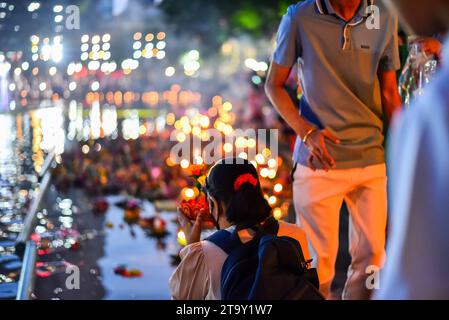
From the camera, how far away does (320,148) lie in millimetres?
4781

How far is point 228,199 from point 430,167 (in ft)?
8.54

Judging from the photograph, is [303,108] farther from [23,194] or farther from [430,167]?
[23,194]

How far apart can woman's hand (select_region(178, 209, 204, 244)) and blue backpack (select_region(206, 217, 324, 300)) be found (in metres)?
0.65

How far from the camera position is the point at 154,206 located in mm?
12172

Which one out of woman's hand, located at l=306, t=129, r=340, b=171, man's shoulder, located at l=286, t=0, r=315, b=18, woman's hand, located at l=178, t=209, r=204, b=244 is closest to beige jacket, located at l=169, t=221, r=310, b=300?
woman's hand, located at l=178, t=209, r=204, b=244

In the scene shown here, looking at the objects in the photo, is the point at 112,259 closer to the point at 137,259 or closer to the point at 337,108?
the point at 137,259

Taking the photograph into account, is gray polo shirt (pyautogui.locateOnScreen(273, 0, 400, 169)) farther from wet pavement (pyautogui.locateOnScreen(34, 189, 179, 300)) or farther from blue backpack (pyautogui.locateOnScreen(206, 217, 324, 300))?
wet pavement (pyautogui.locateOnScreen(34, 189, 179, 300))

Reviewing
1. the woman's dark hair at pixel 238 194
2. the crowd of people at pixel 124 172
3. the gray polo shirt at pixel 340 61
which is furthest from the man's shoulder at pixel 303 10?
the crowd of people at pixel 124 172

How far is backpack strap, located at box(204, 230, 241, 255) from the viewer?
3.73m

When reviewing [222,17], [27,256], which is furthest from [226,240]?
[222,17]

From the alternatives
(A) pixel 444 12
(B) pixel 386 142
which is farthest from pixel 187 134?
(A) pixel 444 12

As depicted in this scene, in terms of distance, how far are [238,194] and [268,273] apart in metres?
0.78

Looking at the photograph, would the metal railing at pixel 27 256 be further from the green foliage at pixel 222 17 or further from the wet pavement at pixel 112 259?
the green foliage at pixel 222 17

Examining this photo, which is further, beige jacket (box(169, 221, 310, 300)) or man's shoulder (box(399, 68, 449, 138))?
beige jacket (box(169, 221, 310, 300))
